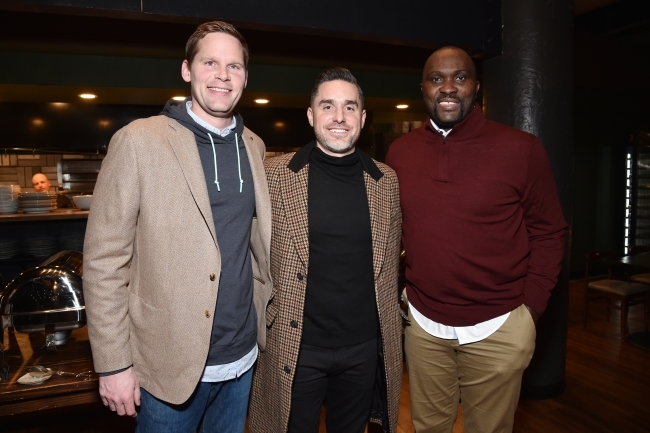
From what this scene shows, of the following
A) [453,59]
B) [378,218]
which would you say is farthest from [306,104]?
[378,218]

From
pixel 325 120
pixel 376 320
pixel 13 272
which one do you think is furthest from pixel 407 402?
pixel 13 272

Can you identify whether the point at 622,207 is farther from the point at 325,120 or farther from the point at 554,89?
the point at 325,120

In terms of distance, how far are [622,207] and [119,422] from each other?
7.73 metres

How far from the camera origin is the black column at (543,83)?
298cm

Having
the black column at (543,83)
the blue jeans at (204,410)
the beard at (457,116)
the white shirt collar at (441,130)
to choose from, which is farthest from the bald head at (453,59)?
the blue jeans at (204,410)

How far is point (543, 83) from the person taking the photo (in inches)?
119

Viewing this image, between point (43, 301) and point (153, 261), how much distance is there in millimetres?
999

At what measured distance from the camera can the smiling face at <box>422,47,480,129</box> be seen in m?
1.90

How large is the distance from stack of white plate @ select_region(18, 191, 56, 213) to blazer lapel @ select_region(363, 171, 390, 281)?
3.99 m

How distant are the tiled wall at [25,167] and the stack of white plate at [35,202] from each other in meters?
2.14

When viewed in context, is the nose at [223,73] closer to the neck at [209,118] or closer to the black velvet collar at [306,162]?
the neck at [209,118]

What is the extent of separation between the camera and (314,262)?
1.71m

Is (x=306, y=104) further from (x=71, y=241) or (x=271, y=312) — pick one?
(x=271, y=312)

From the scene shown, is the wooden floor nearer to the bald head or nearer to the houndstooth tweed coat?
the houndstooth tweed coat
